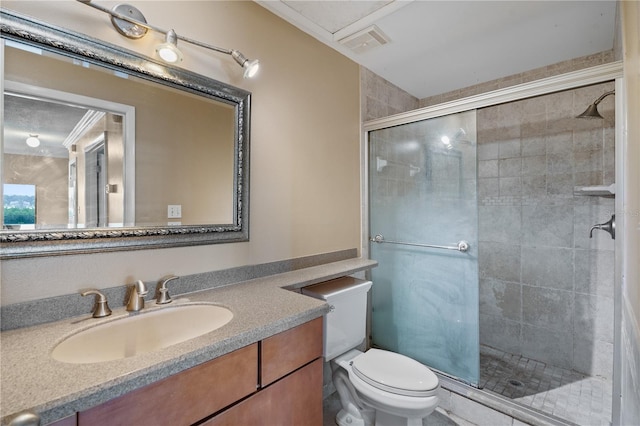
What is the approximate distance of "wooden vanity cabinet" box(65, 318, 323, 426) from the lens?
0.70 m

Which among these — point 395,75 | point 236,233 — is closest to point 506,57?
point 395,75

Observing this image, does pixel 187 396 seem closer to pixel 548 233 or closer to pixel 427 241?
pixel 427 241

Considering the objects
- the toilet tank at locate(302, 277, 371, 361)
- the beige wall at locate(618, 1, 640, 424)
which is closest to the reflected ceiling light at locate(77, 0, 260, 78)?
the toilet tank at locate(302, 277, 371, 361)

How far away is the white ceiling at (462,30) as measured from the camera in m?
1.58

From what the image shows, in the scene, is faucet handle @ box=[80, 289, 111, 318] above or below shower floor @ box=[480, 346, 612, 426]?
above

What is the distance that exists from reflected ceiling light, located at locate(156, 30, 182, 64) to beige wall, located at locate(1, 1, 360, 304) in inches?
2.9

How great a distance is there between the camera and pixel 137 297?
1.07 meters

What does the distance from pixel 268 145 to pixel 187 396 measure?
1.21 meters

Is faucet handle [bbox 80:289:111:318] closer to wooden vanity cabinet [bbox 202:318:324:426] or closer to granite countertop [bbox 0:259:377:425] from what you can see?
granite countertop [bbox 0:259:377:425]

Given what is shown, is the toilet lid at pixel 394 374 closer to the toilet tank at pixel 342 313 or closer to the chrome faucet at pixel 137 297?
the toilet tank at pixel 342 313

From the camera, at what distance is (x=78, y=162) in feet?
3.41

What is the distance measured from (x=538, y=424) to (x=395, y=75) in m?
2.49

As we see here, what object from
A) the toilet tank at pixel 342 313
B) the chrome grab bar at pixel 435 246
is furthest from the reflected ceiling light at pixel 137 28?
the chrome grab bar at pixel 435 246

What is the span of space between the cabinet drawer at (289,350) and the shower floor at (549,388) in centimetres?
144
